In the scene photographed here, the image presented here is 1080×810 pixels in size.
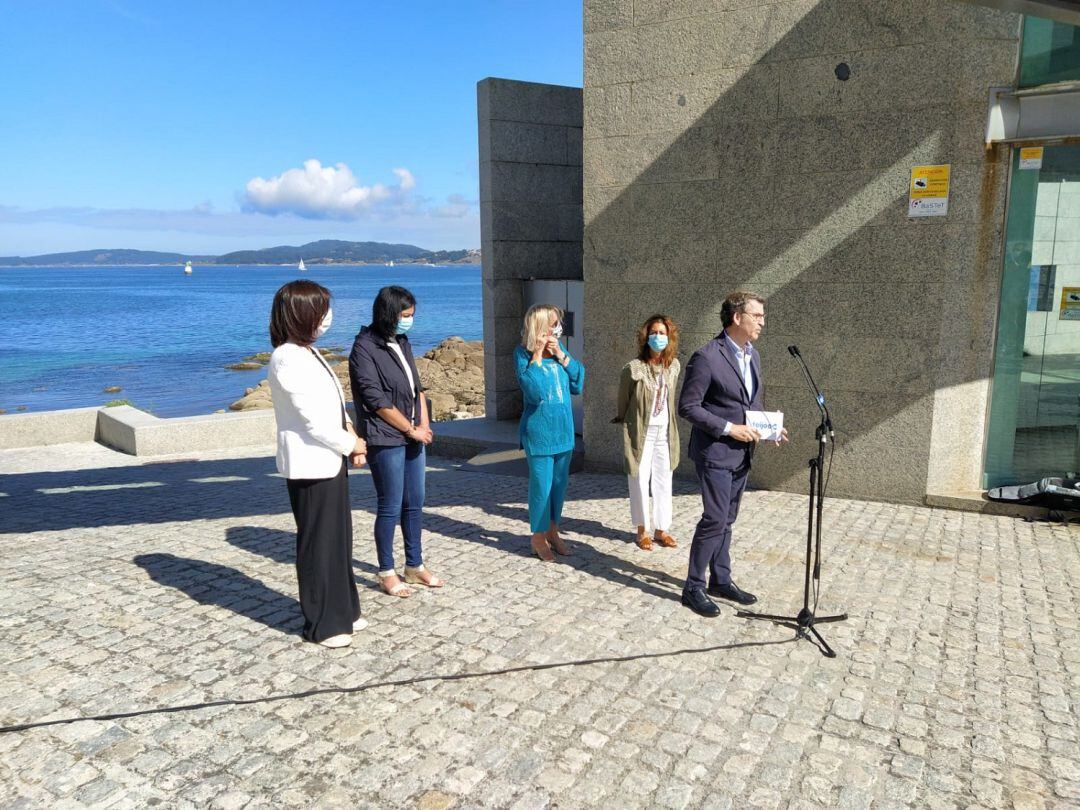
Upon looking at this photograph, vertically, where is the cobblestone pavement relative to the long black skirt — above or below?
below

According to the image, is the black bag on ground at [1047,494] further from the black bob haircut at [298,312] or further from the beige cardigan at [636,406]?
the black bob haircut at [298,312]

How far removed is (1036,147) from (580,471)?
5484 mm

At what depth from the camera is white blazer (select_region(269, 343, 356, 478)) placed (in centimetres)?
427

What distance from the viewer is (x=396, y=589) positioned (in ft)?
17.8

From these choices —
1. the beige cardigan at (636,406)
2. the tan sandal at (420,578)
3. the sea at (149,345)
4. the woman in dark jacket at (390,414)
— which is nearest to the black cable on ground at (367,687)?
the woman in dark jacket at (390,414)

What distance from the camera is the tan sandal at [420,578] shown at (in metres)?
5.63

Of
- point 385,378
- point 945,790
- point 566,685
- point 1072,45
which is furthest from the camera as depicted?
point 1072,45

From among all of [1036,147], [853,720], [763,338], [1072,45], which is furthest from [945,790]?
[1072,45]

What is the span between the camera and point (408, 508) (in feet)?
18.0

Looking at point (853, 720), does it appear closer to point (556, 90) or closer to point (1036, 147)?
point (1036, 147)

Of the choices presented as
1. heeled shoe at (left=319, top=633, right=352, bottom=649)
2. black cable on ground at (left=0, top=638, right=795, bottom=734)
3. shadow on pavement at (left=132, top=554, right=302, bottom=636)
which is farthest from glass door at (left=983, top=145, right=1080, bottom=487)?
shadow on pavement at (left=132, top=554, right=302, bottom=636)

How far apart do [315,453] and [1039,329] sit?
6.46m

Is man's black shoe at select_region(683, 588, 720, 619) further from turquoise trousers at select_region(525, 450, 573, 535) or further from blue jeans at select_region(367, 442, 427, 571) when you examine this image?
blue jeans at select_region(367, 442, 427, 571)

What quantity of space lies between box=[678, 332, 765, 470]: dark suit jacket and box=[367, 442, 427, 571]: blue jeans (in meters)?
1.79
